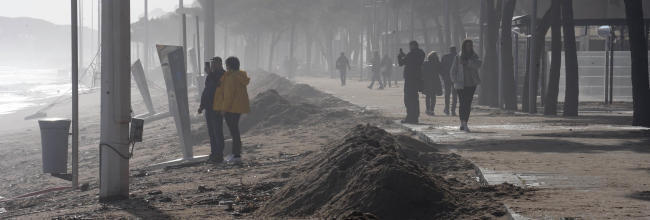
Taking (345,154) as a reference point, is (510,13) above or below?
above

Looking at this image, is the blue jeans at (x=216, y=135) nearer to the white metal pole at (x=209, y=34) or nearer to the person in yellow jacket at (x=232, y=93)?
the person in yellow jacket at (x=232, y=93)

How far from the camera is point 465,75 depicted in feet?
56.5

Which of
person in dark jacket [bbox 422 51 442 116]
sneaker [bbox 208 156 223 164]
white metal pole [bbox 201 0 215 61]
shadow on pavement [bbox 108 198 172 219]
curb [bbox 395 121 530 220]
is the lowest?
shadow on pavement [bbox 108 198 172 219]

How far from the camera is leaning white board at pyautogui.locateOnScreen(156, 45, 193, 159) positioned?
1530cm

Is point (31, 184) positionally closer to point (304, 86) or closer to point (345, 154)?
point (345, 154)

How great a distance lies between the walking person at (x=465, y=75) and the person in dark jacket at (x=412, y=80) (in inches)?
97.1

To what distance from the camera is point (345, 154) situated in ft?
33.2

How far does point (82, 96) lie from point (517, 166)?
52.0 meters

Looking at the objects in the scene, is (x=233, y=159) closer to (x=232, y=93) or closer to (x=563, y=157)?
(x=232, y=93)

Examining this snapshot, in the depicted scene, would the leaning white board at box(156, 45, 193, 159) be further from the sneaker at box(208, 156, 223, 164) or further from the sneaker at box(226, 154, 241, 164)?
the sneaker at box(226, 154, 241, 164)

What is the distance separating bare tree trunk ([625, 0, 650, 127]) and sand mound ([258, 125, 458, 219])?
8609mm

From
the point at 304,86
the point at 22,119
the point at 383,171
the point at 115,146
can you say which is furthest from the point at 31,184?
the point at 22,119

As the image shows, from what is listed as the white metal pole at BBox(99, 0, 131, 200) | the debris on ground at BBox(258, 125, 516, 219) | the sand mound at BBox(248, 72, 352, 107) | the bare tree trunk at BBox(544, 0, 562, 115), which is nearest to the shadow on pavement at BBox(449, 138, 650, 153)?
the debris on ground at BBox(258, 125, 516, 219)

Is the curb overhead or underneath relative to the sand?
overhead
